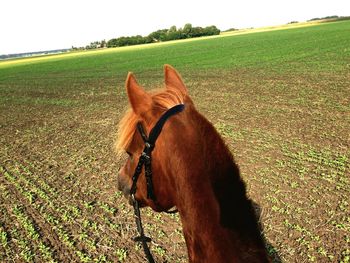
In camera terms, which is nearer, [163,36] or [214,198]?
[214,198]

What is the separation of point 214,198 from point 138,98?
29.8 inches

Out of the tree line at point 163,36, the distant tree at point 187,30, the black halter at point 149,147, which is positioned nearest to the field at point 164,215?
the black halter at point 149,147

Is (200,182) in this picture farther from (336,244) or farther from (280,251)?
(336,244)

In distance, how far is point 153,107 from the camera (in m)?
2.07

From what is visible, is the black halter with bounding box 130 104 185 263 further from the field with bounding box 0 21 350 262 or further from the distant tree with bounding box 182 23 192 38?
the distant tree with bounding box 182 23 192 38

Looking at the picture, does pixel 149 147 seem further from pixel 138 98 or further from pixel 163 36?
pixel 163 36

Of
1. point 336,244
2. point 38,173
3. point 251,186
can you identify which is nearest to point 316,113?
point 251,186

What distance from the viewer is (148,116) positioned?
2.07 m

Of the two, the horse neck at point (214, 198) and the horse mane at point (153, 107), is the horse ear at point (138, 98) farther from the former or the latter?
the horse neck at point (214, 198)

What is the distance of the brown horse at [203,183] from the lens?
1960mm

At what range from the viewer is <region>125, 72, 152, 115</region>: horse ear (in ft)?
6.57

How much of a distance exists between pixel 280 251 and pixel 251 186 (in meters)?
2.17

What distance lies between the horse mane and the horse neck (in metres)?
0.20

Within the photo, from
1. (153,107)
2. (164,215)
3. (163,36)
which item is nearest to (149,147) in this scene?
(153,107)
